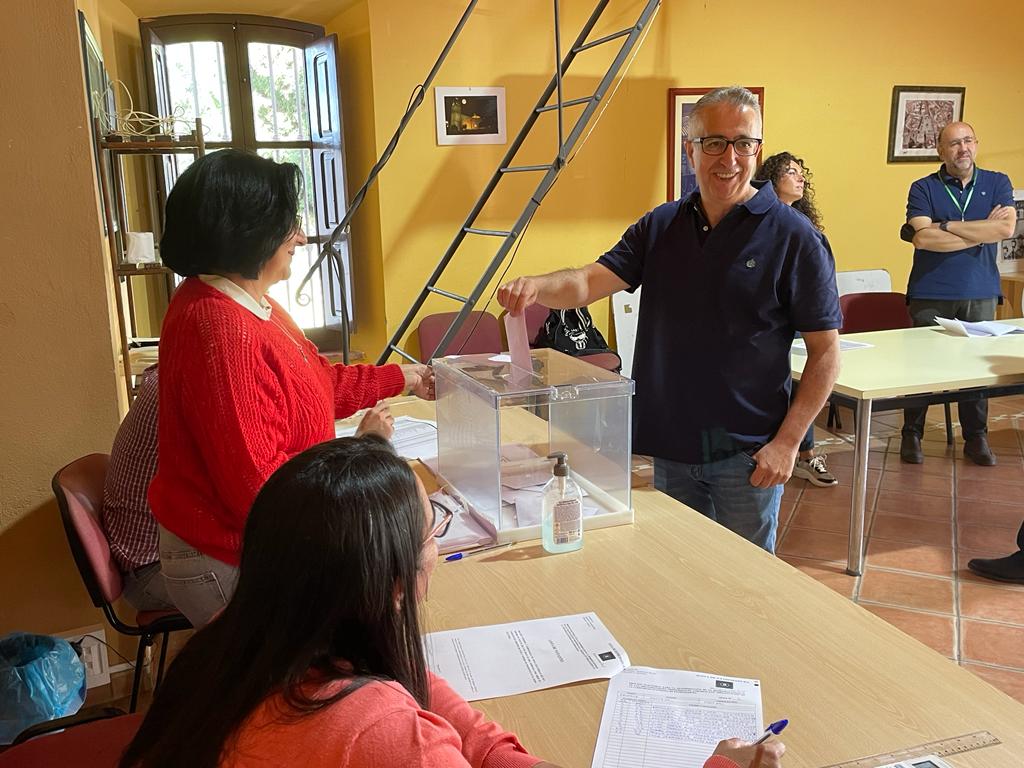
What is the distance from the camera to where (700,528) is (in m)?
1.80

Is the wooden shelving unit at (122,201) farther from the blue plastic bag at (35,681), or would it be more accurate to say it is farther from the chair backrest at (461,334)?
the chair backrest at (461,334)

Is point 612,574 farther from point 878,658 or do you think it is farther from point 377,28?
point 377,28

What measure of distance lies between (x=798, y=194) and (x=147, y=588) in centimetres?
341

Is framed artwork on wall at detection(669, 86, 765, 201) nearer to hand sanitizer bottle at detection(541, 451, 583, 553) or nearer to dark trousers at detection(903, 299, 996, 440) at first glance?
dark trousers at detection(903, 299, 996, 440)

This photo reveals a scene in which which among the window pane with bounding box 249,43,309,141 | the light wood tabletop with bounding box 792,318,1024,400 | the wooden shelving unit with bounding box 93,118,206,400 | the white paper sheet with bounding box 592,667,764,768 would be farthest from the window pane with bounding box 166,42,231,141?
the white paper sheet with bounding box 592,667,764,768

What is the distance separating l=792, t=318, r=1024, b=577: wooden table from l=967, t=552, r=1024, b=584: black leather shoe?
0.41 metres

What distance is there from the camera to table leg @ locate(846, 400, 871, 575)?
3125 millimetres

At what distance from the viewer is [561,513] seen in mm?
1679

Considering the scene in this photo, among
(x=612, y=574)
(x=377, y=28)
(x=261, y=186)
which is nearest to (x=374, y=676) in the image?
(x=612, y=574)

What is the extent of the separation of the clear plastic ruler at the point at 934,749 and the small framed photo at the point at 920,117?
17.3 ft

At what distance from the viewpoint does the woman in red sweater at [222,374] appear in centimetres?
143

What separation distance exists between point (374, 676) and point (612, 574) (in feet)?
2.64

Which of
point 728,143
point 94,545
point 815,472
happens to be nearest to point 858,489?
point 815,472

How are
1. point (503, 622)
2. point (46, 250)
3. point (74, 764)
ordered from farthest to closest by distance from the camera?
point (46, 250)
point (503, 622)
point (74, 764)
